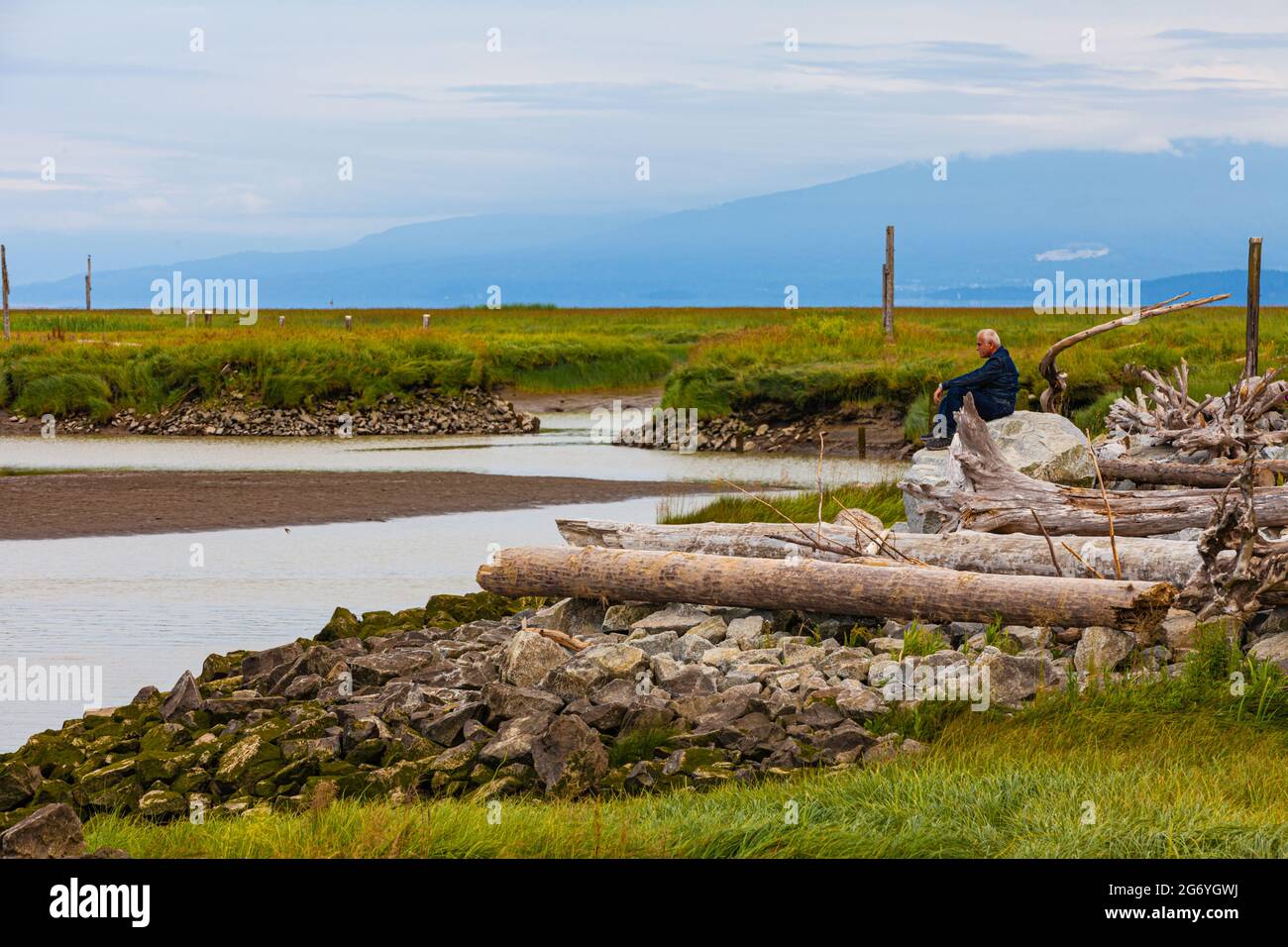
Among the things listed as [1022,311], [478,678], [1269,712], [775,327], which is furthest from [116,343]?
[1022,311]

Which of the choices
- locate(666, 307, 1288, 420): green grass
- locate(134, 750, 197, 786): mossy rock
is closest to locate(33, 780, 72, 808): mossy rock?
locate(134, 750, 197, 786): mossy rock

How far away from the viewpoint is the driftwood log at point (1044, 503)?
1370 cm

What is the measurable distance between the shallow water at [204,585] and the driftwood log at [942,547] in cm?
324

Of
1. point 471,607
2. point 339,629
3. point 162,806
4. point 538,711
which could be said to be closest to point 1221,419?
point 471,607

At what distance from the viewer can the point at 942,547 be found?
1302 centimetres

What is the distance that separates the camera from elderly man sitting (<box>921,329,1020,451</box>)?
58.2 ft

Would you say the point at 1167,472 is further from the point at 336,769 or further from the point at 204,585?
the point at 336,769

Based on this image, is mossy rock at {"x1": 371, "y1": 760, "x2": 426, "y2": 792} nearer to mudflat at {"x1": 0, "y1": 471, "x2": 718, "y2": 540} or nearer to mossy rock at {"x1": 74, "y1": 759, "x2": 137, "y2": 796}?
mossy rock at {"x1": 74, "y1": 759, "x2": 137, "y2": 796}

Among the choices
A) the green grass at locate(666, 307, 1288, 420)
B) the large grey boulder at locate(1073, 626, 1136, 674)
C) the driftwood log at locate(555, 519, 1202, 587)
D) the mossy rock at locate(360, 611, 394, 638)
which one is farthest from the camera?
the green grass at locate(666, 307, 1288, 420)

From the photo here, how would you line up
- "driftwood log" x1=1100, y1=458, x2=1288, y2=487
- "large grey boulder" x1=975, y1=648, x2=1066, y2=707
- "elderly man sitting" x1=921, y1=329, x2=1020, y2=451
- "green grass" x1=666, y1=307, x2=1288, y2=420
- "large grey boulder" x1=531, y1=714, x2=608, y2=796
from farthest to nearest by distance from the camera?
"green grass" x1=666, y1=307, x2=1288, y2=420, "elderly man sitting" x1=921, y1=329, x2=1020, y2=451, "driftwood log" x1=1100, y1=458, x2=1288, y2=487, "large grey boulder" x1=975, y1=648, x2=1066, y2=707, "large grey boulder" x1=531, y1=714, x2=608, y2=796

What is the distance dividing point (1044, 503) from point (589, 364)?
42227 millimetres

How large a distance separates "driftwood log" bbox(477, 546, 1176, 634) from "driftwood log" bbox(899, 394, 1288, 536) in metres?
2.58

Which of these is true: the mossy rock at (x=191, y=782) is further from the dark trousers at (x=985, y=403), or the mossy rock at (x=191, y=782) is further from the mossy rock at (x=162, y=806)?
the dark trousers at (x=985, y=403)
